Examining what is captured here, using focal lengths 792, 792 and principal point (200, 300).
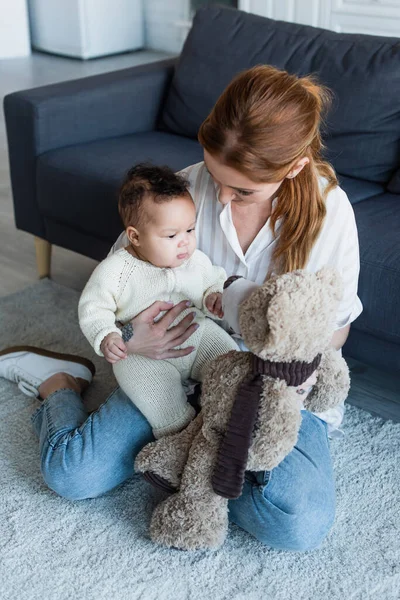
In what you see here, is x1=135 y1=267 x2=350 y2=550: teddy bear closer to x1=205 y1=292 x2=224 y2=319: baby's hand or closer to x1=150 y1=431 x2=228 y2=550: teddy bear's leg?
x1=150 y1=431 x2=228 y2=550: teddy bear's leg

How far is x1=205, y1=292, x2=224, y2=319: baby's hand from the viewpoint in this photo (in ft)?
4.92

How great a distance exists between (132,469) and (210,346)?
291mm

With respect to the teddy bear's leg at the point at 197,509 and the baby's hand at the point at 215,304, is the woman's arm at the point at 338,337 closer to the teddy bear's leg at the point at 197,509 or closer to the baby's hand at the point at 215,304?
the baby's hand at the point at 215,304

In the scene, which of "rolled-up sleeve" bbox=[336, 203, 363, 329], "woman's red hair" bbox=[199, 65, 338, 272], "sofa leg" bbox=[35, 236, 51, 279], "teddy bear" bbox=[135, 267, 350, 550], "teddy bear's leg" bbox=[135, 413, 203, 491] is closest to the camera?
"teddy bear" bbox=[135, 267, 350, 550]

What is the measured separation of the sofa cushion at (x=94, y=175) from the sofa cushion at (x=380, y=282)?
2.10 ft

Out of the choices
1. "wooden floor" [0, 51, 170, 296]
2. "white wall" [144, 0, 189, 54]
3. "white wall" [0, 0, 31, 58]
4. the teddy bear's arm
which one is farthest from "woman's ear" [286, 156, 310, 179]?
"white wall" [0, 0, 31, 58]

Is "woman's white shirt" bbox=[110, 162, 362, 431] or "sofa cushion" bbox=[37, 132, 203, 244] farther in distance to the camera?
"sofa cushion" bbox=[37, 132, 203, 244]

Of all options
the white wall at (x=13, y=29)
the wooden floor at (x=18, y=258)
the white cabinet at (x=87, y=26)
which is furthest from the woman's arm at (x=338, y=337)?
the white wall at (x=13, y=29)

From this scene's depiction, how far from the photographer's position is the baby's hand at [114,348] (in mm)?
1440

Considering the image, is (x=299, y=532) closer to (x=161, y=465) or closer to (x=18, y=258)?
(x=161, y=465)

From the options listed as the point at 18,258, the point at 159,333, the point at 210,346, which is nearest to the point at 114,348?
the point at 159,333

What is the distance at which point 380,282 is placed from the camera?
1.71 meters

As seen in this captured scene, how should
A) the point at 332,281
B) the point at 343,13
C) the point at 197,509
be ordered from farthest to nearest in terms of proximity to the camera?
1. the point at 343,13
2. the point at 197,509
3. the point at 332,281

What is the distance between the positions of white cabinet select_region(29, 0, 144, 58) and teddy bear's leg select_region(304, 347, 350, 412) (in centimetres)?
470
